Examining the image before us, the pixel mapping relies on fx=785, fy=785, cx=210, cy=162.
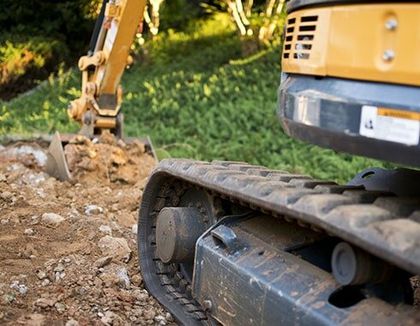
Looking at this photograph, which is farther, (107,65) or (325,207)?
(107,65)

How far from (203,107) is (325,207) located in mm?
9962

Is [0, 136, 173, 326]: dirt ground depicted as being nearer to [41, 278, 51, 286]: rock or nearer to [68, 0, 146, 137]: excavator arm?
[41, 278, 51, 286]: rock

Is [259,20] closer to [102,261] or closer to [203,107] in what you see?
[203,107]

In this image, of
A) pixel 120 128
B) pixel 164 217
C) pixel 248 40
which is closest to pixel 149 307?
pixel 164 217

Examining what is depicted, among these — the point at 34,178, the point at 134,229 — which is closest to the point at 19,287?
the point at 134,229

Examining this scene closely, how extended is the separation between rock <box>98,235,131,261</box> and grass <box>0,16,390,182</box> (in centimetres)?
478

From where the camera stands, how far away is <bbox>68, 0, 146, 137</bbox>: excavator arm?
6410 millimetres

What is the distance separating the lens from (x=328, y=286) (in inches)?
104

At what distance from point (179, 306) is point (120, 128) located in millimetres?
3712

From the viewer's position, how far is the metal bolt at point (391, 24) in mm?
2428

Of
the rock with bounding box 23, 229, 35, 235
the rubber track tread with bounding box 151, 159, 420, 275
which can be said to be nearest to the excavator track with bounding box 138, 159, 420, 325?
the rubber track tread with bounding box 151, 159, 420, 275

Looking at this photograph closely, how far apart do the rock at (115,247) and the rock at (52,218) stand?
0.43 metres

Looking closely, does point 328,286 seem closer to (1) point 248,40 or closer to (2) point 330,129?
(2) point 330,129

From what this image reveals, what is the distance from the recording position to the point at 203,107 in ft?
40.4
